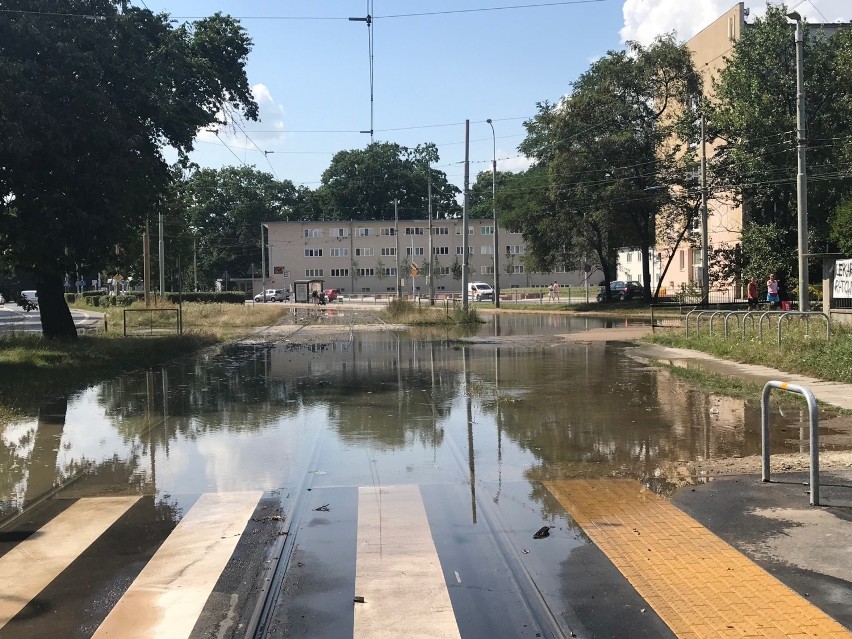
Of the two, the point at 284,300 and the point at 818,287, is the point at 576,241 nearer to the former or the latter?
the point at 818,287

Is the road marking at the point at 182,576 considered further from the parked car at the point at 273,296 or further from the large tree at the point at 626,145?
the parked car at the point at 273,296

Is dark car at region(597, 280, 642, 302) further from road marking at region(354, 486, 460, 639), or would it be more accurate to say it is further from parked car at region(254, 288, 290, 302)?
road marking at region(354, 486, 460, 639)

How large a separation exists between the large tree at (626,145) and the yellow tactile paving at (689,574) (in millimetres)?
41718

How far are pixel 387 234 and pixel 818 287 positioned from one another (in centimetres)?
8462

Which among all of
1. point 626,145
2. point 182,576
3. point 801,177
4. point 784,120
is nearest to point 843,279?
point 801,177

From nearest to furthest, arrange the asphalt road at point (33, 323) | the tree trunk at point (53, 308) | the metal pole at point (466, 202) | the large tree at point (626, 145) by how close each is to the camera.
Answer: the tree trunk at point (53, 308) → the asphalt road at point (33, 323) → the metal pole at point (466, 202) → the large tree at point (626, 145)

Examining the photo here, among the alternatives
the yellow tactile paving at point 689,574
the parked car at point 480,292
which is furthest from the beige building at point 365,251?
the yellow tactile paving at point 689,574

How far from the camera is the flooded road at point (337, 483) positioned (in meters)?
5.00

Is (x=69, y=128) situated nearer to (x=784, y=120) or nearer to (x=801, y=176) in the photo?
(x=801, y=176)

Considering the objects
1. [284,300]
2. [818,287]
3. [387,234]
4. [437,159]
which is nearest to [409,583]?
[818,287]

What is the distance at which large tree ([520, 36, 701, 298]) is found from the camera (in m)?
47.7

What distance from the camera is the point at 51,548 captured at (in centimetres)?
626

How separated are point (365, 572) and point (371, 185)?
126 m

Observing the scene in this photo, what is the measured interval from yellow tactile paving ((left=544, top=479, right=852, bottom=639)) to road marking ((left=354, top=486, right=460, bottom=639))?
1.28 metres
